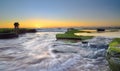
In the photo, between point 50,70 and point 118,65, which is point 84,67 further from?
point 118,65

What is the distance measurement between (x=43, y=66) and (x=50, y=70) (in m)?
1.25

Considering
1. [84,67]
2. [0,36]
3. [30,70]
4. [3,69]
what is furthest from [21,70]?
[0,36]

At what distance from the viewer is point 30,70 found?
36.4 feet

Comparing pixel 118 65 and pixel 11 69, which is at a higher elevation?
pixel 118 65

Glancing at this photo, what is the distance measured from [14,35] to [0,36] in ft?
15.9

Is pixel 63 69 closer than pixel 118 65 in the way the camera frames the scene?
No

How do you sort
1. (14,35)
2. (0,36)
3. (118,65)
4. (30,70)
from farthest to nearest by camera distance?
(14,35) < (0,36) < (30,70) < (118,65)

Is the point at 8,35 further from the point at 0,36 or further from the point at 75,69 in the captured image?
the point at 75,69

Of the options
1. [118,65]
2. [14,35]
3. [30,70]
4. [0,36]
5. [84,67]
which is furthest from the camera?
[14,35]

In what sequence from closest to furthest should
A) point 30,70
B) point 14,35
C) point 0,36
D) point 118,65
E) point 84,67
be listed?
1. point 118,65
2. point 30,70
3. point 84,67
4. point 0,36
5. point 14,35

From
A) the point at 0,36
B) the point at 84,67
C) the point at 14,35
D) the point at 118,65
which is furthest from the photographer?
the point at 14,35

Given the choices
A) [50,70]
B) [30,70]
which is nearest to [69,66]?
[50,70]

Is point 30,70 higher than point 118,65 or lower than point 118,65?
lower

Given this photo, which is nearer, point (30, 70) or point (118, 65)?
point (118, 65)
